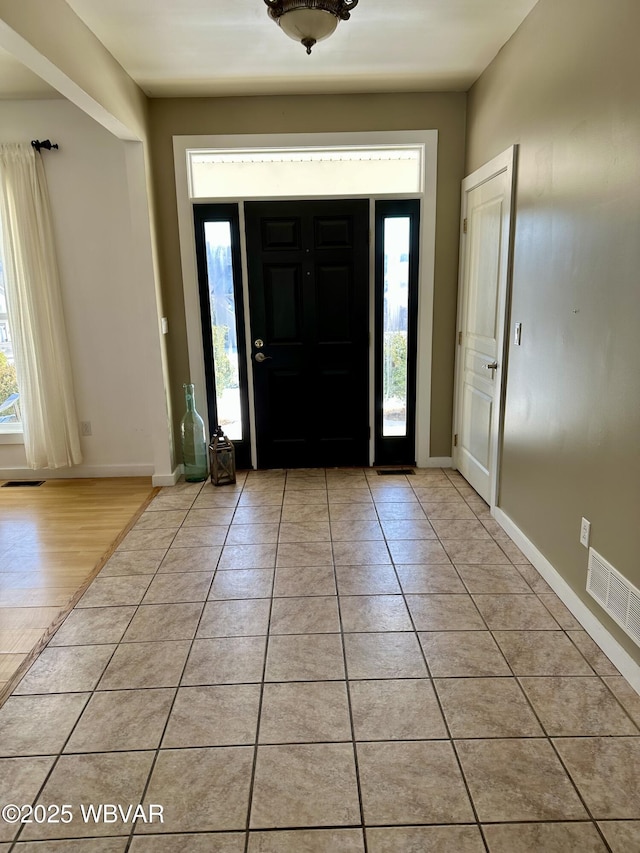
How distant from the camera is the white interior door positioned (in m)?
3.06

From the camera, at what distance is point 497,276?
10.3ft

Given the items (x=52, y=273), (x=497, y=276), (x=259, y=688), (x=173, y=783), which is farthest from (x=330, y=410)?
(x=173, y=783)

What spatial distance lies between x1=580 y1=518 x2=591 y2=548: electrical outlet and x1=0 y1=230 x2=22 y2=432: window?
12.8 ft

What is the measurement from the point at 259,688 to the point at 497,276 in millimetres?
2511

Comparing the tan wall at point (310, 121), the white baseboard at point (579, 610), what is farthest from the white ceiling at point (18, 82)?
the white baseboard at point (579, 610)

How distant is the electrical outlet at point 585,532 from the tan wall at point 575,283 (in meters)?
0.03

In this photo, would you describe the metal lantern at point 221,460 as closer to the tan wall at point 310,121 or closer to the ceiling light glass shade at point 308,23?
the tan wall at point 310,121

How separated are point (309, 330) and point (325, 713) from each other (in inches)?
111

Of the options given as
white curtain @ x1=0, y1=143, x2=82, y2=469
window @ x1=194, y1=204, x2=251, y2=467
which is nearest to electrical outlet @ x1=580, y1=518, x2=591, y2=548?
window @ x1=194, y1=204, x2=251, y2=467

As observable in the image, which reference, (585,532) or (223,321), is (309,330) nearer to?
(223,321)

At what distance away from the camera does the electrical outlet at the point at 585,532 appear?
84.7 inches

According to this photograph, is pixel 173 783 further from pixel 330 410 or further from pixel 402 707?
pixel 330 410

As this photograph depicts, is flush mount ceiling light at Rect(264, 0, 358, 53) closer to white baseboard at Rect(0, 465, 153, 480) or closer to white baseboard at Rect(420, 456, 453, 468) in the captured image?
white baseboard at Rect(420, 456, 453, 468)

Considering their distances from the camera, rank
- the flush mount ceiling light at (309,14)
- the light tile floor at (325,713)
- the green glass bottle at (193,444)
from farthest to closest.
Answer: the green glass bottle at (193,444) < the flush mount ceiling light at (309,14) < the light tile floor at (325,713)
